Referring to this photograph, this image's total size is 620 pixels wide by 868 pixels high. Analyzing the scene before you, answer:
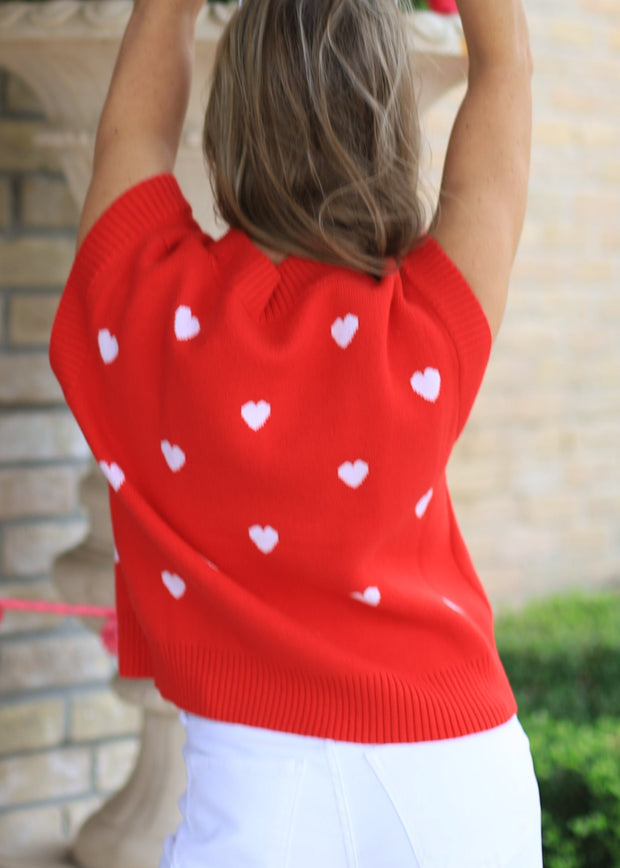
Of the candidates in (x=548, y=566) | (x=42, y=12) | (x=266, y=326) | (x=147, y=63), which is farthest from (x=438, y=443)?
(x=548, y=566)

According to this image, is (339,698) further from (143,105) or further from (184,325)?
(143,105)

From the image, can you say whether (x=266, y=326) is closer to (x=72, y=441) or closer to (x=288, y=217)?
(x=288, y=217)

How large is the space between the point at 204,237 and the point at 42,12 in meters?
0.71

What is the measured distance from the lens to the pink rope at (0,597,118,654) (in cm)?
218

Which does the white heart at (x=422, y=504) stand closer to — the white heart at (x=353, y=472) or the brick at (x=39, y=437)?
the white heart at (x=353, y=472)

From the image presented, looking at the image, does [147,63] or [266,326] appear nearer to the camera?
[266,326]

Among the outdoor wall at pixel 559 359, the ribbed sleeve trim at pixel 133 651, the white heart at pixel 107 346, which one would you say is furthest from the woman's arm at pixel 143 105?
the outdoor wall at pixel 559 359

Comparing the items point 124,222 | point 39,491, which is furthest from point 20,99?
point 124,222

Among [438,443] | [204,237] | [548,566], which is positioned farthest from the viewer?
[548,566]

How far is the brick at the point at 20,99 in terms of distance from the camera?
242cm

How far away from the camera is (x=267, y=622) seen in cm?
114

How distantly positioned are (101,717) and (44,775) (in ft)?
0.59

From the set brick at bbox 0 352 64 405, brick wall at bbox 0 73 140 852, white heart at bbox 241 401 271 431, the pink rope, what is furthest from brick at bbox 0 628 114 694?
white heart at bbox 241 401 271 431

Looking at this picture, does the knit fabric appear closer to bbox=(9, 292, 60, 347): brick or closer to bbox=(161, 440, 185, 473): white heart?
bbox=(161, 440, 185, 473): white heart
